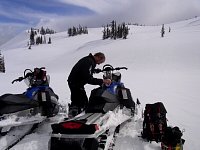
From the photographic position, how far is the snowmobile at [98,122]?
3.98m

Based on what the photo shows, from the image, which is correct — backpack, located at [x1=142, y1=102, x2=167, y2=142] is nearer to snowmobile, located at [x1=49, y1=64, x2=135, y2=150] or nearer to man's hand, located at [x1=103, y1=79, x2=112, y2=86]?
snowmobile, located at [x1=49, y1=64, x2=135, y2=150]

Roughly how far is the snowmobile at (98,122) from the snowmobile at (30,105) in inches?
53.1

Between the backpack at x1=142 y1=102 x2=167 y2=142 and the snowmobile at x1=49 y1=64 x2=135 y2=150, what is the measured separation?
1.66 ft

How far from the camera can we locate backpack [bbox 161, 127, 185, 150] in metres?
4.49

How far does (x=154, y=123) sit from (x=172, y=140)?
646 mm

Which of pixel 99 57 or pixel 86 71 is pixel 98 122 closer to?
pixel 86 71

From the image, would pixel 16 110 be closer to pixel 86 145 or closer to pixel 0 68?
pixel 86 145

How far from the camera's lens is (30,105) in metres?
5.88

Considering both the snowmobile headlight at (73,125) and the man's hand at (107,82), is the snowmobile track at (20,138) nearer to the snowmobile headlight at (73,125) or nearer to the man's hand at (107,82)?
the snowmobile headlight at (73,125)

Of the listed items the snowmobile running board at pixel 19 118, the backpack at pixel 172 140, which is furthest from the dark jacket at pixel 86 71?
the backpack at pixel 172 140

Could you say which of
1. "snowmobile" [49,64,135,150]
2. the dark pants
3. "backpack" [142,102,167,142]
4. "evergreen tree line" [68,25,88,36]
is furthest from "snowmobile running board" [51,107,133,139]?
"evergreen tree line" [68,25,88,36]

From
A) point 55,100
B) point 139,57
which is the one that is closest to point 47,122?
point 55,100

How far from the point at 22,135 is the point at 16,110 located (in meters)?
0.56

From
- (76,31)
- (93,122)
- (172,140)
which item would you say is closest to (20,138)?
(93,122)
